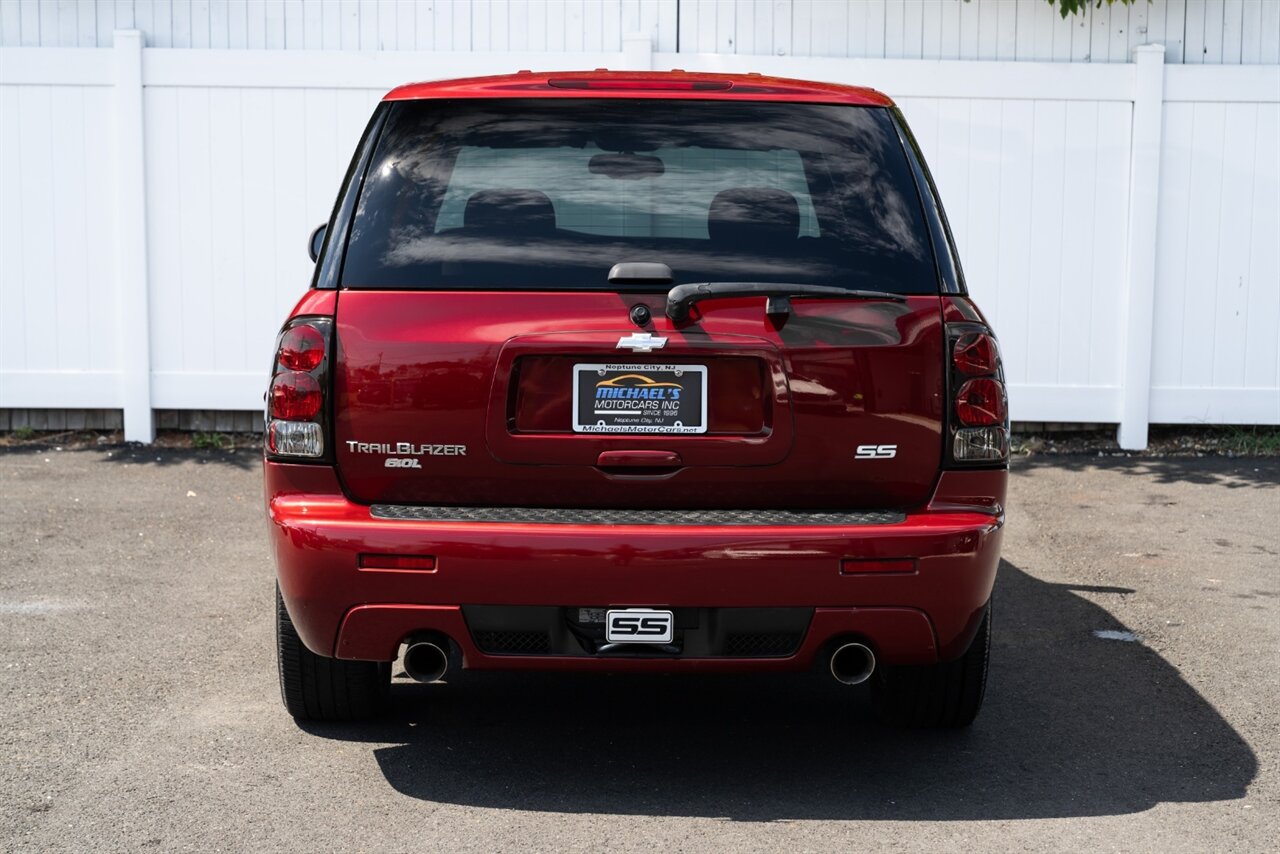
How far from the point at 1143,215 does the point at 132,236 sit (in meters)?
6.09

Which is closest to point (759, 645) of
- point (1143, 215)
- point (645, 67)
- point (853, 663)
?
point (853, 663)

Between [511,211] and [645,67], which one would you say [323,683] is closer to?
[511,211]

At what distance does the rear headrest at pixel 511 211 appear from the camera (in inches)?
156

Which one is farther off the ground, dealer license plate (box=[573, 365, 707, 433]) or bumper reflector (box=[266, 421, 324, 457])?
dealer license plate (box=[573, 365, 707, 433])

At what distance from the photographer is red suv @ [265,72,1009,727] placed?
3787 mm

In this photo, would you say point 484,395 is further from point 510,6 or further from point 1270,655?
point 510,6

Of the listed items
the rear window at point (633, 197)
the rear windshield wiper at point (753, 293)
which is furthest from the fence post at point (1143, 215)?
the rear windshield wiper at point (753, 293)

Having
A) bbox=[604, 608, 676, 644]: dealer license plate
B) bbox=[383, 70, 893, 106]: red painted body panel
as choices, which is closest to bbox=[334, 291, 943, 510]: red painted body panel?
bbox=[604, 608, 676, 644]: dealer license plate

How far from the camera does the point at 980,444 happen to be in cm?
397

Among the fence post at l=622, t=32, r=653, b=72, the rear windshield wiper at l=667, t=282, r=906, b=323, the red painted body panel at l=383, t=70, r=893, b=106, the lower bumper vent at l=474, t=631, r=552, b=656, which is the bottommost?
the lower bumper vent at l=474, t=631, r=552, b=656

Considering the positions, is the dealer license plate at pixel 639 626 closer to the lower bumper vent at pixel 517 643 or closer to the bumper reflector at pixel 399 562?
the lower bumper vent at pixel 517 643

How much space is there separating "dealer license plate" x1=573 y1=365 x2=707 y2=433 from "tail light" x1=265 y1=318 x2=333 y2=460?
62 centimetres

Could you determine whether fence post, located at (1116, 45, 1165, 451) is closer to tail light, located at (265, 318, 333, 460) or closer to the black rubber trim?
the black rubber trim

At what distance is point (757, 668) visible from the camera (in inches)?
154
